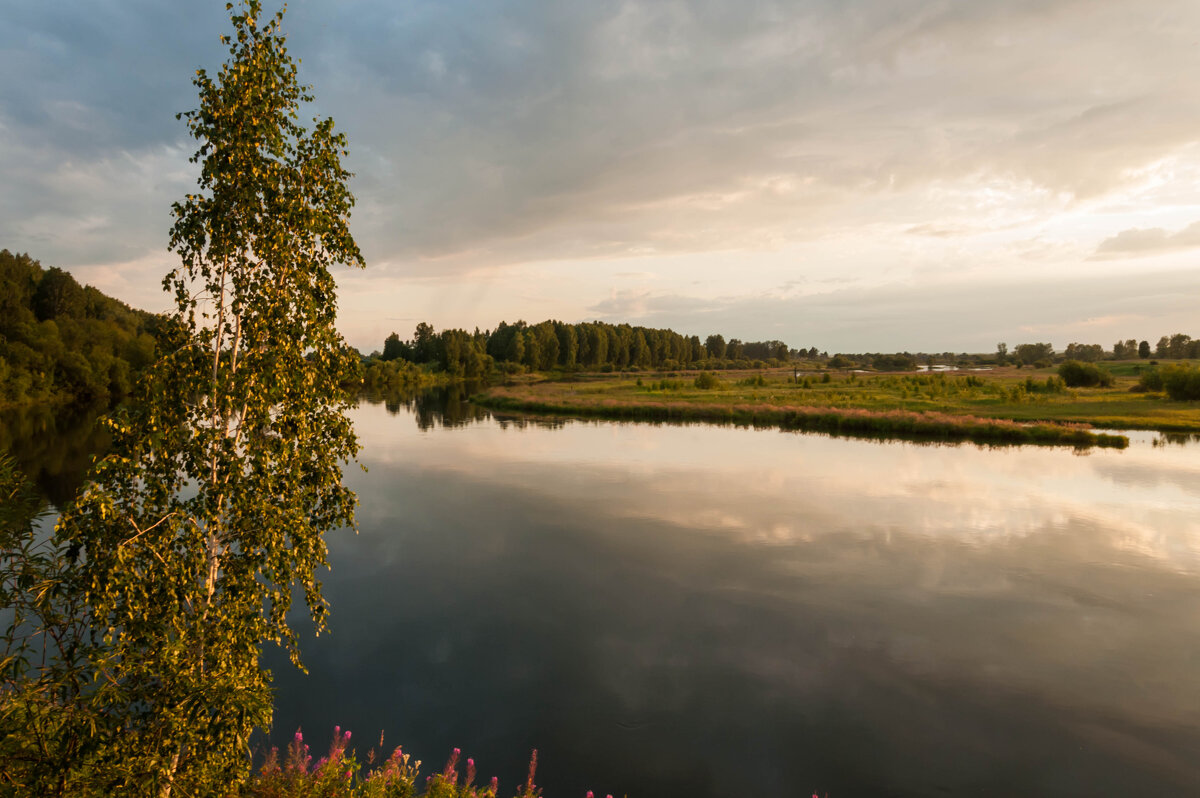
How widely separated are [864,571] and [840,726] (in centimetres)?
1051

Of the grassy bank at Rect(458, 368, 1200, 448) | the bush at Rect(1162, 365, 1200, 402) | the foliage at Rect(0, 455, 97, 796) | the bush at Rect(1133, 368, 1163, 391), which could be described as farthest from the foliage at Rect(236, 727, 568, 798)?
the bush at Rect(1133, 368, 1163, 391)

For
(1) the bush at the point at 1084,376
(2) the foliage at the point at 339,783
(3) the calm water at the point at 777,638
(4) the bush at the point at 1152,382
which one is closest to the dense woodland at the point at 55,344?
(3) the calm water at the point at 777,638

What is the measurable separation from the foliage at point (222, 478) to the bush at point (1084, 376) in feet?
381

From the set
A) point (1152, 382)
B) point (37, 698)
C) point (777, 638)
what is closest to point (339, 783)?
point (37, 698)

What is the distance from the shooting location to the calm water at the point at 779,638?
496 inches

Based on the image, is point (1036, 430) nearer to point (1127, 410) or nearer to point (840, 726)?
point (1127, 410)

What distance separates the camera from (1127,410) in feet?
217

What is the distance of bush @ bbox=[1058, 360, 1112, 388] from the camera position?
3696 inches

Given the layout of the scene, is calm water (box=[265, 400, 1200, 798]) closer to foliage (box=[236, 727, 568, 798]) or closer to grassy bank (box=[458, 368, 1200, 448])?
foliage (box=[236, 727, 568, 798])

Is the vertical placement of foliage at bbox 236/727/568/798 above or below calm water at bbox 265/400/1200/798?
above

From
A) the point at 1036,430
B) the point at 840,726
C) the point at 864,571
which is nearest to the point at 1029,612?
the point at 864,571

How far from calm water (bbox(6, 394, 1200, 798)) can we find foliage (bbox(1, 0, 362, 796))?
23.3 feet

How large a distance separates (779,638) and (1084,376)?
106 m

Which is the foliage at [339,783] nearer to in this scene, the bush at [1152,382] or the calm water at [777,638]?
the calm water at [777,638]
